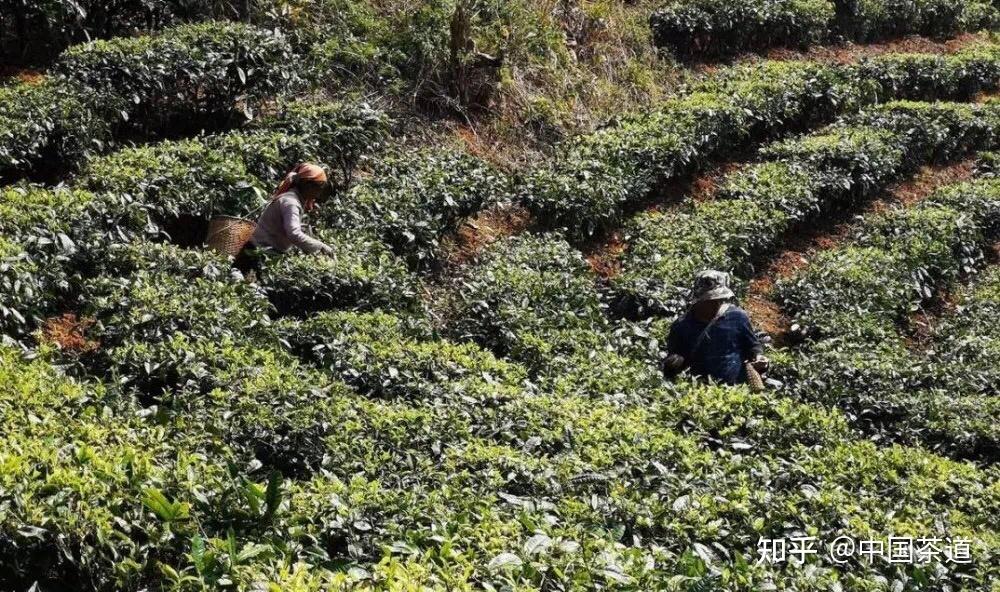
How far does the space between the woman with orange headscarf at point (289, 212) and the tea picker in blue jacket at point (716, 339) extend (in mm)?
2710

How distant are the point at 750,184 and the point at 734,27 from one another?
5.87 m

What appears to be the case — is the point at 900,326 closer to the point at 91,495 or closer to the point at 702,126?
the point at 702,126

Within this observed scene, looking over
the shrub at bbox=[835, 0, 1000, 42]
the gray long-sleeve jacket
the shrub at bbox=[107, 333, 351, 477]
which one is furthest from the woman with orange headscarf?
the shrub at bbox=[835, 0, 1000, 42]

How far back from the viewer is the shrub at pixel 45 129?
7.68 metres

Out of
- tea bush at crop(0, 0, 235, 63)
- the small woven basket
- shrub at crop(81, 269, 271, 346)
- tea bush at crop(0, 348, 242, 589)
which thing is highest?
tea bush at crop(0, 0, 235, 63)

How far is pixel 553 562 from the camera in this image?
152 inches

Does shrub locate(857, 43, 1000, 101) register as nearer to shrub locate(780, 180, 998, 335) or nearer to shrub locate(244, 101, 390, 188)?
shrub locate(780, 180, 998, 335)

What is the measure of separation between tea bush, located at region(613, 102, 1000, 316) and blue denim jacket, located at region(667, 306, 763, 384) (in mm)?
1677

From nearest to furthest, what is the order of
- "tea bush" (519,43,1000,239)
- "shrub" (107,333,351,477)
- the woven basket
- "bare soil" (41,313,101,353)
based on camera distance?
"shrub" (107,333,351,477) < "bare soil" (41,313,101,353) < the woven basket < "tea bush" (519,43,1000,239)

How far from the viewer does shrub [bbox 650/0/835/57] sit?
15578 millimetres

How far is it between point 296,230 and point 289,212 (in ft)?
0.56

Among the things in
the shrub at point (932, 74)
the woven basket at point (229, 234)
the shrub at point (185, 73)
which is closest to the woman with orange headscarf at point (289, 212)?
the woven basket at point (229, 234)

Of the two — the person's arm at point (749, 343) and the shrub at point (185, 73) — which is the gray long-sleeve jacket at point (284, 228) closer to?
the shrub at point (185, 73)

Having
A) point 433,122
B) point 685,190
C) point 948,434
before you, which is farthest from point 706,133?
point 948,434
